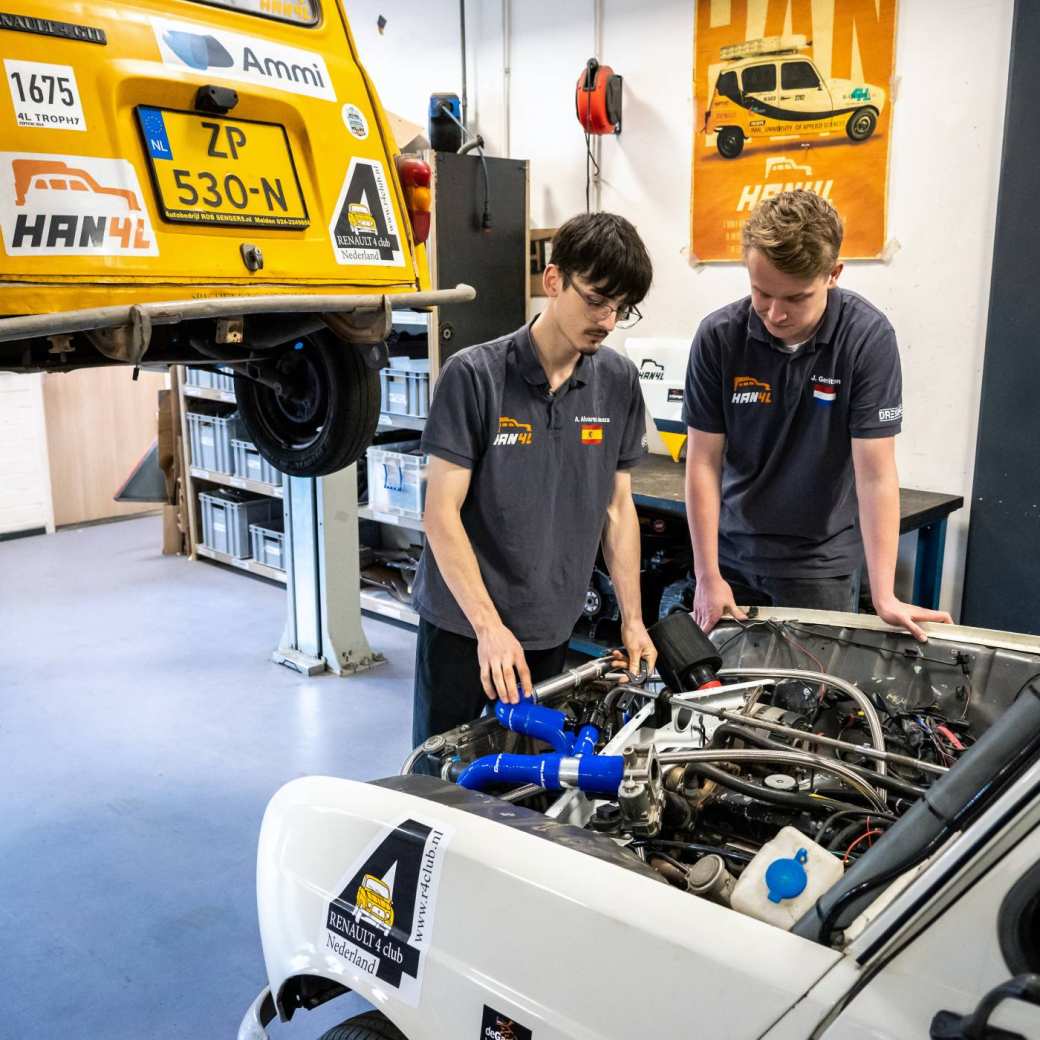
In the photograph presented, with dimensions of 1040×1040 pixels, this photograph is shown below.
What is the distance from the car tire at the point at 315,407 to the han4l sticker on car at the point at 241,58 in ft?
2.58

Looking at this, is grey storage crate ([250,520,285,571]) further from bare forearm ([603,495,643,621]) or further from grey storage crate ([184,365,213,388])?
bare forearm ([603,495,643,621])

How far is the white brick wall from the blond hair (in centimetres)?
576

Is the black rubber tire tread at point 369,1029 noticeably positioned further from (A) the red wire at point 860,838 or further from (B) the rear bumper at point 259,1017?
(A) the red wire at point 860,838

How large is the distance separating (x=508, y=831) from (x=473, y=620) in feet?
2.22

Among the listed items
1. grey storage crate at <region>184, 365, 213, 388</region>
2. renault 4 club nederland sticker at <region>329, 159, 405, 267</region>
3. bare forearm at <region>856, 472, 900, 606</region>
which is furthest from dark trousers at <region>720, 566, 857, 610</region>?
grey storage crate at <region>184, 365, 213, 388</region>

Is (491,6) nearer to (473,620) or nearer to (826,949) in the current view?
(473,620)

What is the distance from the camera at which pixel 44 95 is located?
2.27 m

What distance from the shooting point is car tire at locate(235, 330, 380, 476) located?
3.30m

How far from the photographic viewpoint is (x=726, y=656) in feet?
7.00

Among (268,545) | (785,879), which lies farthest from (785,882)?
(268,545)

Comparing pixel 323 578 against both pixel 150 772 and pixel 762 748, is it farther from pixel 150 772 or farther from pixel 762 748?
pixel 762 748

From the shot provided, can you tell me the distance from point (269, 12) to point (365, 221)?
64 cm

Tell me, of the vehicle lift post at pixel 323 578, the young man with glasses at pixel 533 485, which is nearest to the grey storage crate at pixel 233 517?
the vehicle lift post at pixel 323 578

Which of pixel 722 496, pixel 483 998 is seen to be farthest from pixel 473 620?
pixel 722 496
